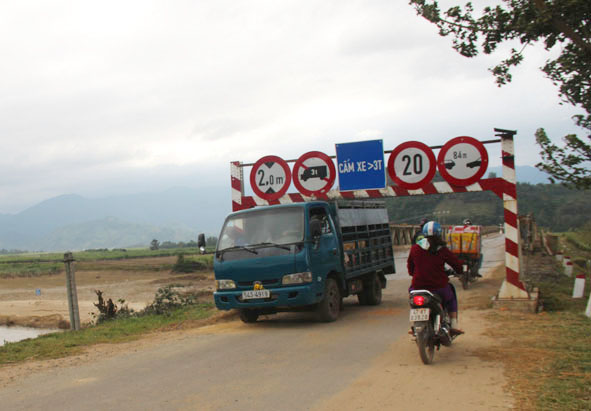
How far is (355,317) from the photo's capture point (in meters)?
11.3

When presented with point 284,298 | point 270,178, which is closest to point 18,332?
point 270,178

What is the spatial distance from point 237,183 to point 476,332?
6896mm

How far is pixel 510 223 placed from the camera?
445 inches

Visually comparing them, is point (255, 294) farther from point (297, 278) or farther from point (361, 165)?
point (361, 165)

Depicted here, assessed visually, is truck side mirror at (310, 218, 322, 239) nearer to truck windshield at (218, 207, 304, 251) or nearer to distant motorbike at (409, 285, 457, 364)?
truck windshield at (218, 207, 304, 251)

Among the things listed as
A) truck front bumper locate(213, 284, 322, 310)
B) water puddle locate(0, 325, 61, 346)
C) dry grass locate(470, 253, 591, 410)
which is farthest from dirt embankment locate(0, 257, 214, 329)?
dry grass locate(470, 253, 591, 410)

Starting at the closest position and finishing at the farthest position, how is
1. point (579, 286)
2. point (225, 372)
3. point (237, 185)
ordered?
point (225, 372) → point (579, 286) → point (237, 185)

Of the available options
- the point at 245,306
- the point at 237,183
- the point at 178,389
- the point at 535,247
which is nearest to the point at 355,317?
the point at 245,306

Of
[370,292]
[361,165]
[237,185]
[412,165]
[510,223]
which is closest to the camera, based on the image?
[510,223]

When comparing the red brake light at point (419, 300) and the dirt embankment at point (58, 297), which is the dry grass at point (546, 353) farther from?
the dirt embankment at point (58, 297)

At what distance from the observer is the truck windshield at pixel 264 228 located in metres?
10.4

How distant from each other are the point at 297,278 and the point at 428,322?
3.27 m

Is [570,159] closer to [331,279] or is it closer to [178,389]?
[331,279]

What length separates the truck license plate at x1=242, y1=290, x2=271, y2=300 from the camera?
9.92 m
